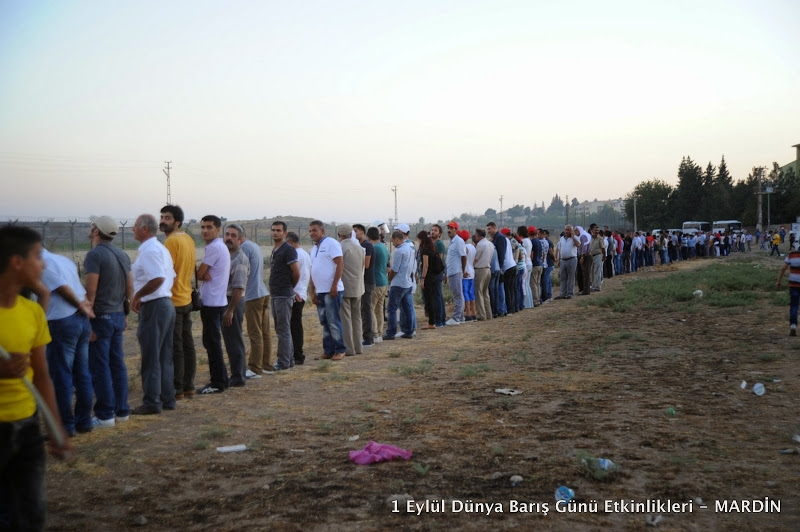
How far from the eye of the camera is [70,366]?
21.5 ft

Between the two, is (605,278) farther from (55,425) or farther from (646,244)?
(55,425)

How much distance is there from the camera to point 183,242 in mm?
7973

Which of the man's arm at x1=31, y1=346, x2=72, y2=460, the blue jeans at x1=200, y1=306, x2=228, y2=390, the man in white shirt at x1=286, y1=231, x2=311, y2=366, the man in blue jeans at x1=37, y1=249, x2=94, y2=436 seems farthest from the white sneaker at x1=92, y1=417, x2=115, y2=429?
the man in white shirt at x1=286, y1=231, x2=311, y2=366

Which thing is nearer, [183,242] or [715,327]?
[183,242]

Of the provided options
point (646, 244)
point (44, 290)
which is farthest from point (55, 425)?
point (646, 244)

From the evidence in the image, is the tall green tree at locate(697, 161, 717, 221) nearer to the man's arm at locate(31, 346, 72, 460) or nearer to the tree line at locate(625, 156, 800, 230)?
the tree line at locate(625, 156, 800, 230)

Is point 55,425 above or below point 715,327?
above

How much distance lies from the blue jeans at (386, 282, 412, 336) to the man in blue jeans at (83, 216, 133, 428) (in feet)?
22.3

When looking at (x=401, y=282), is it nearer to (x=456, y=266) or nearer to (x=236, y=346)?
(x=456, y=266)

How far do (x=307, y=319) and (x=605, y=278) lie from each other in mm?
16288

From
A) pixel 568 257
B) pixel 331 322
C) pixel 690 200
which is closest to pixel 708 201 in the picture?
pixel 690 200

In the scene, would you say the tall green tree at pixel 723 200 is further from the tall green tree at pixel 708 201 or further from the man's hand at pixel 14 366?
the man's hand at pixel 14 366

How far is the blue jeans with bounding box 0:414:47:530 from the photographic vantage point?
331cm

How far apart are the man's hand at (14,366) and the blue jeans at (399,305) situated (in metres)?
10.2
